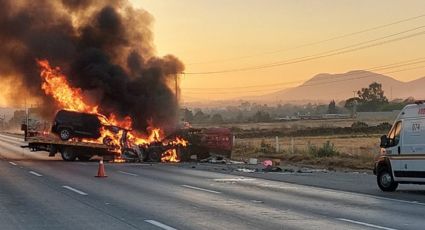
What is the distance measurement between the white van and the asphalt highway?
1.84 feet

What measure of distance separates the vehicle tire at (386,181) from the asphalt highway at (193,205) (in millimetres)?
404

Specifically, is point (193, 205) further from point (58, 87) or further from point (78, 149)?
point (58, 87)

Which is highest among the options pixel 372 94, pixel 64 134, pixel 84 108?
pixel 372 94

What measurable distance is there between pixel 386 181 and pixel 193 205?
6.86 metres

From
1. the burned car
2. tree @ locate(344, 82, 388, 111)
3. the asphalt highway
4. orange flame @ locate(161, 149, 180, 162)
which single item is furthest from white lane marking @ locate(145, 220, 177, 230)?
tree @ locate(344, 82, 388, 111)

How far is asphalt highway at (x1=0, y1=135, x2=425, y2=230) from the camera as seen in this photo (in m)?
10.5

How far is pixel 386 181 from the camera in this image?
1753 cm

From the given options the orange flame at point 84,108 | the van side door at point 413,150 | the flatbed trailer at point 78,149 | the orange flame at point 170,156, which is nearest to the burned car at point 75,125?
the orange flame at point 84,108

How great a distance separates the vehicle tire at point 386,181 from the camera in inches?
686

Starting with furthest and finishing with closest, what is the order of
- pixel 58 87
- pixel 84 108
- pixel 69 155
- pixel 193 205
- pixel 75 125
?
pixel 58 87 < pixel 84 108 < pixel 75 125 < pixel 69 155 < pixel 193 205

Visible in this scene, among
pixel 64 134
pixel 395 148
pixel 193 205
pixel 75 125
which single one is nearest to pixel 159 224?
pixel 193 205

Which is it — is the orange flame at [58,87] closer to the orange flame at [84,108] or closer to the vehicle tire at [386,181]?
the orange flame at [84,108]

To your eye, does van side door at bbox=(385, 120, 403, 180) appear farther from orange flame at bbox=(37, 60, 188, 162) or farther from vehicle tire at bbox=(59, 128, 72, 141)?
vehicle tire at bbox=(59, 128, 72, 141)

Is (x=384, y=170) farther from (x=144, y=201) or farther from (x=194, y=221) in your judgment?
(x=194, y=221)
